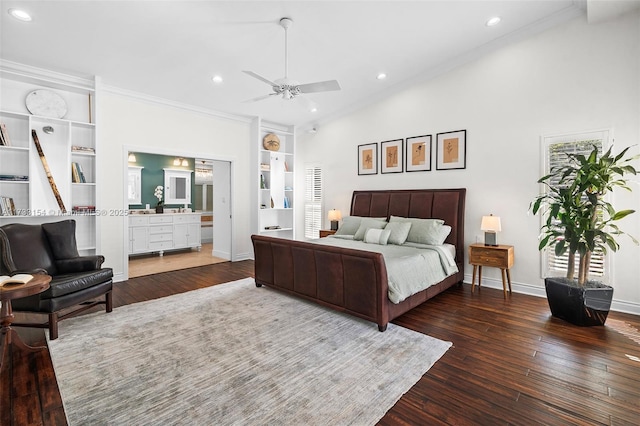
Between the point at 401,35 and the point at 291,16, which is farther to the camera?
the point at 401,35

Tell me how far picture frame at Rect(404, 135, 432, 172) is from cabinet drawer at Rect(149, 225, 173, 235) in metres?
5.62

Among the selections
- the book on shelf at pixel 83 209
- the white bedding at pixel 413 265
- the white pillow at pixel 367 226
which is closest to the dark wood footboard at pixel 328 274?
the white bedding at pixel 413 265

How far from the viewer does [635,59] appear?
133 inches

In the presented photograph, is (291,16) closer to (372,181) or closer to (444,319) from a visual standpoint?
(372,181)

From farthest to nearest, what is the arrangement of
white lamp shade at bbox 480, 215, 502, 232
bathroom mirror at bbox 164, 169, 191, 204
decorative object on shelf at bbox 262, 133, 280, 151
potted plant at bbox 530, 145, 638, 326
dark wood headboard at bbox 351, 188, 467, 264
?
bathroom mirror at bbox 164, 169, 191, 204 < decorative object on shelf at bbox 262, 133, 280, 151 < dark wood headboard at bbox 351, 188, 467, 264 < white lamp shade at bbox 480, 215, 502, 232 < potted plant at bbox 530, 145, 638, 326

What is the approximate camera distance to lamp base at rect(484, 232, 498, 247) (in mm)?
4207

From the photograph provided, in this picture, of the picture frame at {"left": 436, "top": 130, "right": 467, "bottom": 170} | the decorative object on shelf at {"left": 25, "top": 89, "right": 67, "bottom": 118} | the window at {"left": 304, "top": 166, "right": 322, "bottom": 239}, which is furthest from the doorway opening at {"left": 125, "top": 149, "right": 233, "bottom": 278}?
the picture frame at {"left": 436, "top": 130, "right": 467, "bottom": 170}

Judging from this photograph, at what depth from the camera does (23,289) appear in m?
2.38

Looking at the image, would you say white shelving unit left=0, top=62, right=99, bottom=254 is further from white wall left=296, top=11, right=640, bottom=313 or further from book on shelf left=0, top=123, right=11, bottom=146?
white wall left=296, top=11, right=640, bottom=313

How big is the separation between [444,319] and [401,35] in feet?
11.7

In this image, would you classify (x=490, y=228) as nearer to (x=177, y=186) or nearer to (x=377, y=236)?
(x=377, y=236)

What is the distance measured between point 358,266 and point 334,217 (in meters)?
3.09

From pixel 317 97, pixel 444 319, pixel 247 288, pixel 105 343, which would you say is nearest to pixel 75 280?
pixel 105 343

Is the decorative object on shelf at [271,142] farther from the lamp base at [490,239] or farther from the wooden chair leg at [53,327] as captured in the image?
the wooden chair leg at [53,327]
